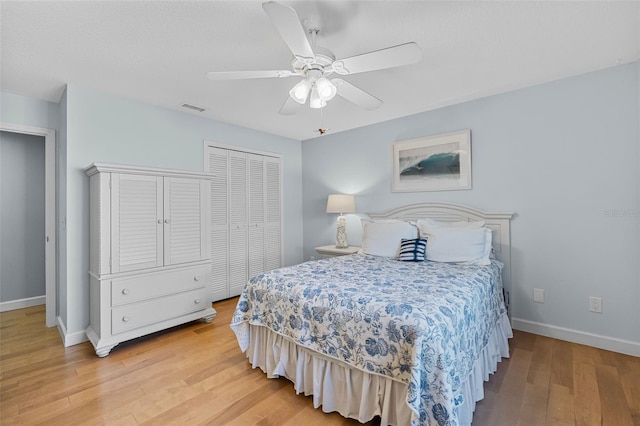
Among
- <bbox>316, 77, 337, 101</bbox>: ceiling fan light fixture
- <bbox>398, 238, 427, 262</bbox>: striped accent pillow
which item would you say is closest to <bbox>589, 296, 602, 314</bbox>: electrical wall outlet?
<bbox>398, 238, 427, 262</bbox>: striped accent pillow

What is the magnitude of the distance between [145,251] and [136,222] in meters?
0.28

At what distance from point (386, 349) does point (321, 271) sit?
97 centimetres

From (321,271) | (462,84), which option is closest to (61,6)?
(321,271)

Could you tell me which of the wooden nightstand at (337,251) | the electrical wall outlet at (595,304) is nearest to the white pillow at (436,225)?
the wooden nightstand at (337,251)

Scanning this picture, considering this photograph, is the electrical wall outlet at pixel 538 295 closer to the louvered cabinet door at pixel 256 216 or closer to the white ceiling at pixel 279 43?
the white ceiling at pixel 279 43

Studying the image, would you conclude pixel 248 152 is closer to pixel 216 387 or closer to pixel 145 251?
pixel 145 251

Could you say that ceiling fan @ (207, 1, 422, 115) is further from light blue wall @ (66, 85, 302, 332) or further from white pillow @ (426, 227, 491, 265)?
light blue wall @ (66, 85, 302, 332)

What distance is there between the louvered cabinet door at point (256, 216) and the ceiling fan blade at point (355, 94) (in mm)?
2407

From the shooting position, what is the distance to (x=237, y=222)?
13.3 feet

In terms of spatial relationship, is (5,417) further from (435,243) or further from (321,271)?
(435,243)

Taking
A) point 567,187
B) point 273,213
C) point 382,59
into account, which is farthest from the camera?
point 273,213

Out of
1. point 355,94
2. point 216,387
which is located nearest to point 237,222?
point 216,387

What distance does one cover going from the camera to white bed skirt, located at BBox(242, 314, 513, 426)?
151 centimetres

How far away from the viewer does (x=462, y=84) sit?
270cm
